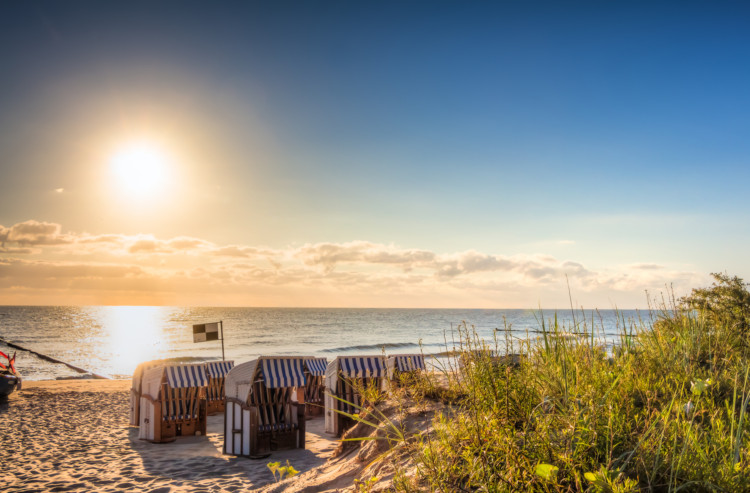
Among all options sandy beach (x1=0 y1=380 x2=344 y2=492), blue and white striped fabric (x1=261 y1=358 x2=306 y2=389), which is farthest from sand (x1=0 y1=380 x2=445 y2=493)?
blue and white striped fabric (x1=261 y1=358 x2=306 y2=389)

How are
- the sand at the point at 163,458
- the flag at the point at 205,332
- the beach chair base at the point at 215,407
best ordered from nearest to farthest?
the sand at the point at 163,458 < the flag at the point at 205,332 < the beach chair base at the point at 215,407

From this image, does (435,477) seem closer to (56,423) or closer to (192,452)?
(192,452)

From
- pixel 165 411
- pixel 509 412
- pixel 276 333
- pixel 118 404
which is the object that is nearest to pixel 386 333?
pixel 276 333

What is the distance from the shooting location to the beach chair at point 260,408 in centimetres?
930

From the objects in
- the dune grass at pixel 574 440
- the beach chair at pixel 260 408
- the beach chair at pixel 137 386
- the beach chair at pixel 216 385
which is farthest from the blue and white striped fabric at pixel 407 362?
the dune grass at pixel 574 440

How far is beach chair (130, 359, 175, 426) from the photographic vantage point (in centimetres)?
1101

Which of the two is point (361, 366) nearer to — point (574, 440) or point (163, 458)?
point (163, 458)

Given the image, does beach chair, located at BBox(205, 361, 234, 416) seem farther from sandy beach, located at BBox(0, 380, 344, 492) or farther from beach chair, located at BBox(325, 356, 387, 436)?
beach chair, located at BBox(325, 356, 387, 436)

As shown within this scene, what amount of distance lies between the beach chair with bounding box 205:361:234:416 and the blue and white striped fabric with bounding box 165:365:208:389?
249 centimetres

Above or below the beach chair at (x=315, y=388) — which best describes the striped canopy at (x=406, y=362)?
above

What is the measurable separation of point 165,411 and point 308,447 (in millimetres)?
3604

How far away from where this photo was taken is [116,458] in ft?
30.9

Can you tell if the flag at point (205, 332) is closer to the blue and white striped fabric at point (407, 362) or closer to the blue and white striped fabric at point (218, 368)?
the blue and white striped fabric at point (218, 368)

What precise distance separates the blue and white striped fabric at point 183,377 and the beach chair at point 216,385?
249cm
